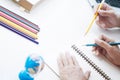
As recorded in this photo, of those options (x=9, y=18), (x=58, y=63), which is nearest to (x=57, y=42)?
(x=58, y=63)

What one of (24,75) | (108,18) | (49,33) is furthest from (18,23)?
(108,18)

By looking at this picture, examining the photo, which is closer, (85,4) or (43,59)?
(43,59)

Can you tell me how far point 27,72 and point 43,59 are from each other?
10 centimetres

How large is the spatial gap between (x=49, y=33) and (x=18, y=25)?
140 mm

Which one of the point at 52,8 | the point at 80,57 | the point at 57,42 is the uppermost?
the point at 52,8

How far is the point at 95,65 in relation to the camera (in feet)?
3.13

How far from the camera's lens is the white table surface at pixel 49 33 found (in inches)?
33.3

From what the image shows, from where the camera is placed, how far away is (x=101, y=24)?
1131 millimetres

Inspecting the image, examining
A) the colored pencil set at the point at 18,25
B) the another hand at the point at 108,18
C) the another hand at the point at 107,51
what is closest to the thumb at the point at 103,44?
the another hand at the point at 107,51

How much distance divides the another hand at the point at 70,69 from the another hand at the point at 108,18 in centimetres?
29

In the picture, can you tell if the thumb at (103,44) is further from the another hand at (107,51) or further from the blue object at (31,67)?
the blue object at (31,67)

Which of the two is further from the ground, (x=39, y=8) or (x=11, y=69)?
(x=39, y=8)

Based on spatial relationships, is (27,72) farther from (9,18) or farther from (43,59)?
(9,18)

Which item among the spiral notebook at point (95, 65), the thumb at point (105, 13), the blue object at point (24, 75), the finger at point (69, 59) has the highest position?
the blue object at point (24, 75)
